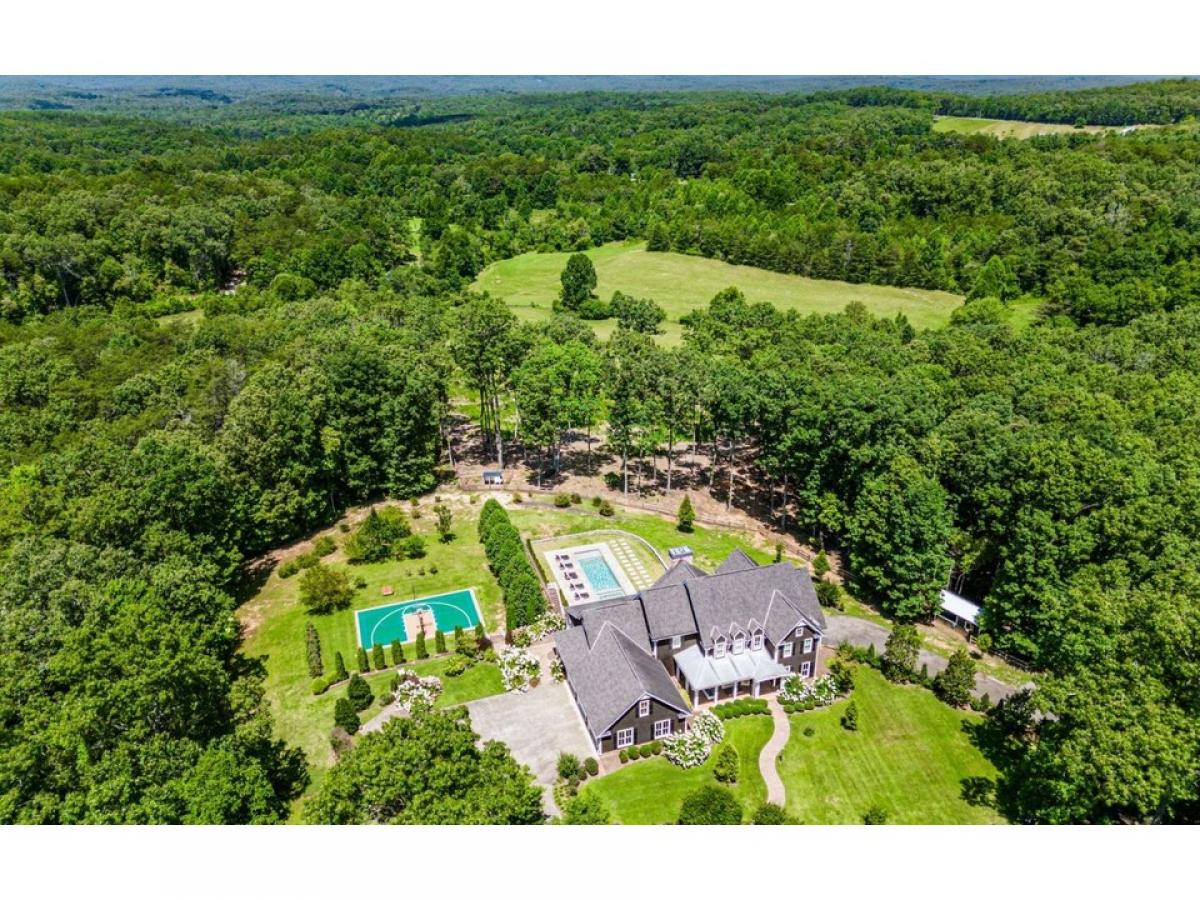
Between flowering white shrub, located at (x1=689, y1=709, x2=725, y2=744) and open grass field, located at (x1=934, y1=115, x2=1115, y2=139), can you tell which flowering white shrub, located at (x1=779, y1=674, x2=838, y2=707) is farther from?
open grass field, located at (x1=934, y1=115, x2=1115, y2=139)

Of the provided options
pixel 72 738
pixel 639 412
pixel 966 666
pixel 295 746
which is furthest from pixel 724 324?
pixel 72 738

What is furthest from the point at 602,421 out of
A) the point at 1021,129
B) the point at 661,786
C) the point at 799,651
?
the point at 1021,129

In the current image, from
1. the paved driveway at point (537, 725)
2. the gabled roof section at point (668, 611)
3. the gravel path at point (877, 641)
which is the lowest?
the paved driveway at point (537, 725)

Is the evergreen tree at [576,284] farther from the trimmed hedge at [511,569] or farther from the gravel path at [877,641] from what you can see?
the gravel path at [877,641]

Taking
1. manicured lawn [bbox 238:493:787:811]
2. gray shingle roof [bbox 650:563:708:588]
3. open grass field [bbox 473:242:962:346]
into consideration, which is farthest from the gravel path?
open grass field [bbox 473:242:962:346]

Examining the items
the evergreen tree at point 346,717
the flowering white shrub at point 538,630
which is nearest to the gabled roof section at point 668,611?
the flowering white shrub at point 538,630

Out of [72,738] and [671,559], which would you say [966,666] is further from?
[72,738]
